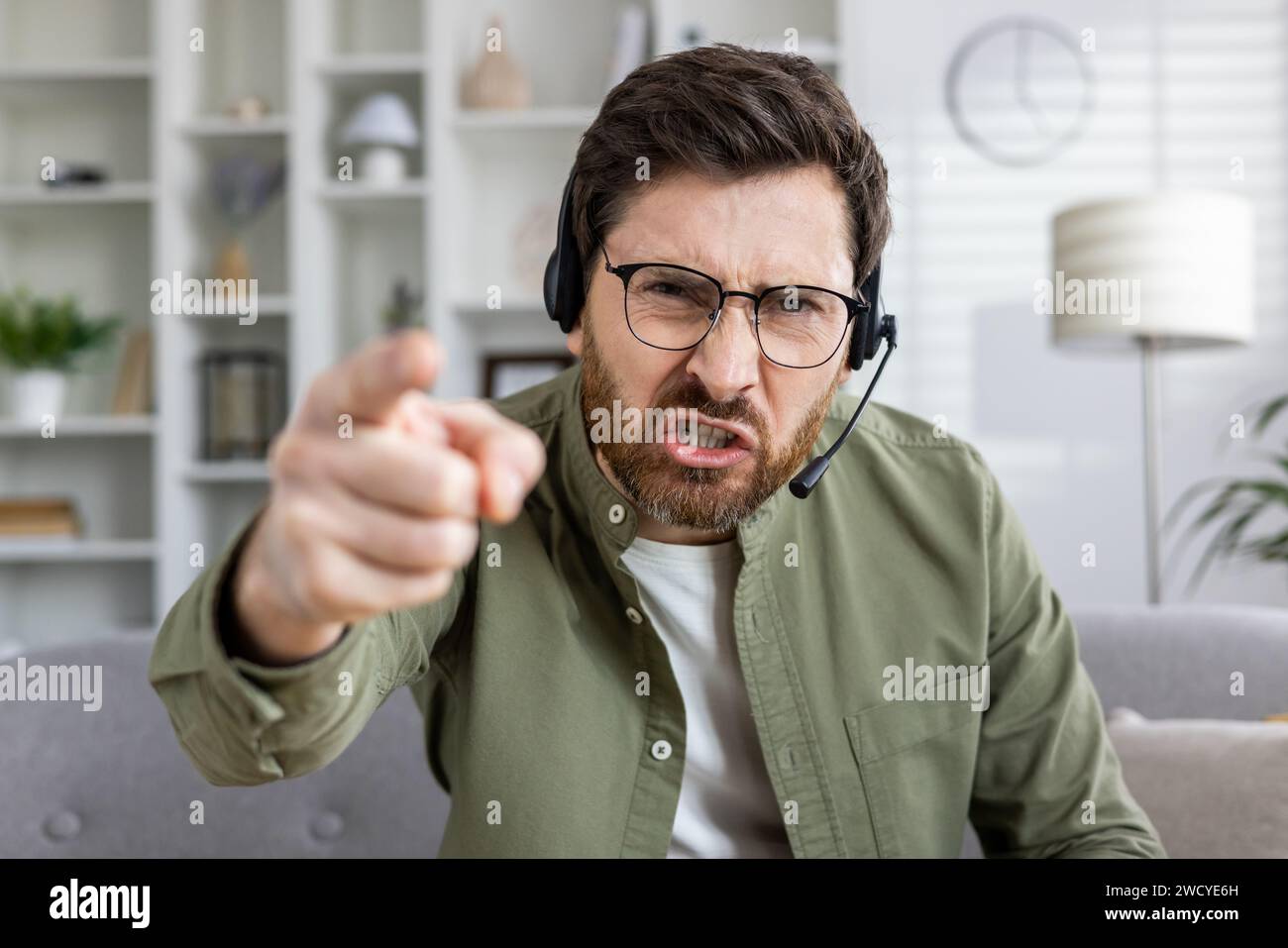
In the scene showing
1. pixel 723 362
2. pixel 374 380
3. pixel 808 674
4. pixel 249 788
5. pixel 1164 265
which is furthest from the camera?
pixel 1164 265

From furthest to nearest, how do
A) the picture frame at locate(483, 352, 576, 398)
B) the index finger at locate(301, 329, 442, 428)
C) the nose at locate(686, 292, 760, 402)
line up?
the picture frame at locate(483, 352, 576, 398) → the nose at locate(686, 292, 760, 402) → the index finger at locate(301, 329, 442, 428)

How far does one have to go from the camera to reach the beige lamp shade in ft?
7.08

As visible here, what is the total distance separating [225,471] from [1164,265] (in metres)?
2.17

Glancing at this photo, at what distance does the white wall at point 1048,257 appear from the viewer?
2.81 meters

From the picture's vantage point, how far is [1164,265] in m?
2.17

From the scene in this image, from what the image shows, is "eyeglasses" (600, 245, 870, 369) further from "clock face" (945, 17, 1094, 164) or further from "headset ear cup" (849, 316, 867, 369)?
"clock face" (945, 17, 1094, 164)

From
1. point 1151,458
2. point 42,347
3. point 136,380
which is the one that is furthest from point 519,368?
point 1151,458

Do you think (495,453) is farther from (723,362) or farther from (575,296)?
(575,296)

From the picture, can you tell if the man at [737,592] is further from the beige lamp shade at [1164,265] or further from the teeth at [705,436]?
the beige lamp shade at [1164,265]

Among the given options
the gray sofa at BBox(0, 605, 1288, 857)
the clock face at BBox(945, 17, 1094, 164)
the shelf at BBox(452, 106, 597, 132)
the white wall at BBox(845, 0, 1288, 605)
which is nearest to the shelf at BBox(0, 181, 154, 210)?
the shelf at BBox(452, 106, 597, 132)

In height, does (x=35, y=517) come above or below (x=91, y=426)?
below

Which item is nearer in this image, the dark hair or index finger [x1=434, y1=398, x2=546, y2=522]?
index finger [x1=434, y1=398, x2=546, y2=522]

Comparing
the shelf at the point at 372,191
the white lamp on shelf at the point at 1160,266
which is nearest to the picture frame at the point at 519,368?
the shelf at the point at 372,191

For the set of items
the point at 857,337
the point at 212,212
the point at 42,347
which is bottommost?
the point at 857,337
